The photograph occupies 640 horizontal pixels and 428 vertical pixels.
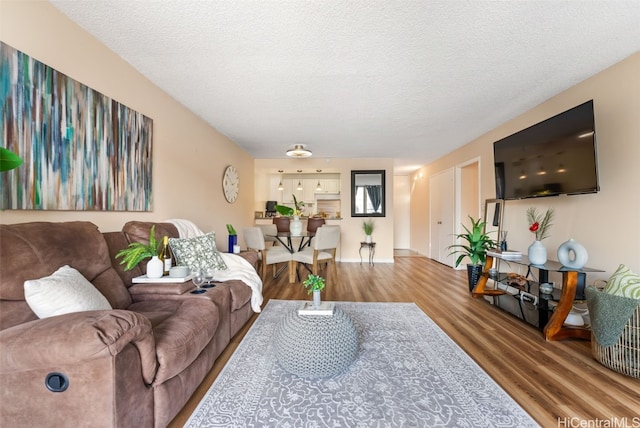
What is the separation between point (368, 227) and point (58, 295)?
5169 mm

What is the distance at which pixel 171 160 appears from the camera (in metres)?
2.99

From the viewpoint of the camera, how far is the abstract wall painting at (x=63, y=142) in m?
1.46

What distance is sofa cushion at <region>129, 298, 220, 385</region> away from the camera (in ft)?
4.09

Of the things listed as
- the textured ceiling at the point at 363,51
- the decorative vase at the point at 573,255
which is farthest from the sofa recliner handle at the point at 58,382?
the decorative vase at the point at 573,255

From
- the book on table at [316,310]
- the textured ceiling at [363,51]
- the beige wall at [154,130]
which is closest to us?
the beige wall at [154,130]

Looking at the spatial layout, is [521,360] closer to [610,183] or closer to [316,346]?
[316,346]

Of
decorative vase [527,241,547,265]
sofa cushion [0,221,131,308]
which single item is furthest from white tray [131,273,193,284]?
decorative vase [527,241,547,265]

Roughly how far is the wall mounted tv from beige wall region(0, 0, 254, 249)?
4.02 meters

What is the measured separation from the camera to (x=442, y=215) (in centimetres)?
579

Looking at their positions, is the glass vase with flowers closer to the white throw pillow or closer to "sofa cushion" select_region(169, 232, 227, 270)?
"sofa cushion" select_region(169, 232, 227, 270)

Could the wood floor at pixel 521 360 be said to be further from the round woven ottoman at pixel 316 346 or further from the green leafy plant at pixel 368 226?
the green leafy plant at pixel 368 226

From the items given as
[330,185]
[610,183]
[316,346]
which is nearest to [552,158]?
[610,183]

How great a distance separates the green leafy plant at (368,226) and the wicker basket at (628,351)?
4135 mm

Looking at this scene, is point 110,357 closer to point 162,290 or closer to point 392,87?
point 162,290
